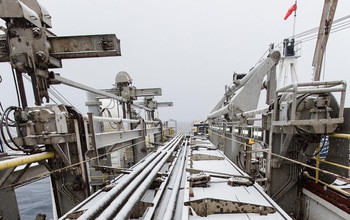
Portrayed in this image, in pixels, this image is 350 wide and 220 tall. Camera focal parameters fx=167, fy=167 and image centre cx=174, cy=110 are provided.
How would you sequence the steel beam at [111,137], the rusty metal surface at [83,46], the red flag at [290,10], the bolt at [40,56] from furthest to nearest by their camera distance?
1. the red flag at [290,10]
2. the steel beam at [111,137]
3. the rusty metal surface at [83,46]
4. the bolt at [40,56]

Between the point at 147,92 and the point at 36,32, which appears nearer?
the point at 36,32

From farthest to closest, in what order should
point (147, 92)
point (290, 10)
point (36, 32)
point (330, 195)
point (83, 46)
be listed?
point (290, 10), point (147, 92), point (83, 46), point (36, 32), point (330, 195)

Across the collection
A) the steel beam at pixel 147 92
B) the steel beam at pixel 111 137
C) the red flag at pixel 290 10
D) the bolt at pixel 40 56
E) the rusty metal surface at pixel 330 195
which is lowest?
the rusty metal surface at pixel 330 195

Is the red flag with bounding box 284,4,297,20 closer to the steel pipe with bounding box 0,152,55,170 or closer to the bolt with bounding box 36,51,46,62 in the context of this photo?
the bolt with bounding box 36,51,46,62

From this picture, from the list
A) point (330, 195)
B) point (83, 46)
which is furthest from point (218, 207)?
point (83, 46)

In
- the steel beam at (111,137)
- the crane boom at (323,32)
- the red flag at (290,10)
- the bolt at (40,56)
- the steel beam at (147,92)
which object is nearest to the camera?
the bolt at (40,56)

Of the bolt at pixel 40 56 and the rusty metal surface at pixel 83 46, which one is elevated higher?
the rusty metal surface at pixel 83 46

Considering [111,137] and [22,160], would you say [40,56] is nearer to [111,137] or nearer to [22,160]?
[22,160]

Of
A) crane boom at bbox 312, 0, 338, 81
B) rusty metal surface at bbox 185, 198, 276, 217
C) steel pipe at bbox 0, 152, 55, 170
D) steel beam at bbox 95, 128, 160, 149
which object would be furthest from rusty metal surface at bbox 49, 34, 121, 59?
crane boom at bbox 312, 0, 338, 81

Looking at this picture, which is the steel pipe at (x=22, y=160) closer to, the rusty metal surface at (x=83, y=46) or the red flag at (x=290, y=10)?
the rusty metal surface at (x=83, y=46)

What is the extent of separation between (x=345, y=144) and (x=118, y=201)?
3.56 m

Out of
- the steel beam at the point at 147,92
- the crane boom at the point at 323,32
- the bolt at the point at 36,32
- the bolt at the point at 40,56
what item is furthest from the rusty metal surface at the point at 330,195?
the crane boom at the point at 323,32

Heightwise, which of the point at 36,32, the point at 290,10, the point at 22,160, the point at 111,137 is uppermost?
the point at 290,10

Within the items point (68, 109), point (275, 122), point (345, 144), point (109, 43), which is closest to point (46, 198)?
point (68, 109)
